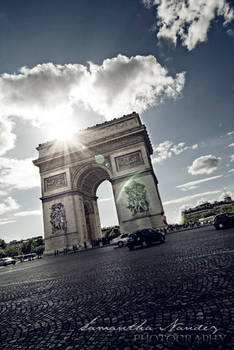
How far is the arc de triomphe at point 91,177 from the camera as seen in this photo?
26.6 metres

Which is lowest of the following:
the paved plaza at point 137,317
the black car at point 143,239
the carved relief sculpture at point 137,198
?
the paved plaza at point 137,317

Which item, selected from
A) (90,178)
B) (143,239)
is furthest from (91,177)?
(143,239)

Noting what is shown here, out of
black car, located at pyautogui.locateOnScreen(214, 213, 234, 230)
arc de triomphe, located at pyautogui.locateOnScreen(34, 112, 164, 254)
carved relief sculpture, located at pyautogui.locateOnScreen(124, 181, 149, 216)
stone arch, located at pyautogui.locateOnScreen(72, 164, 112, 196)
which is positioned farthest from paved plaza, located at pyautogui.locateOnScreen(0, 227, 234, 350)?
stone arch, located at pyautogui.locateOnScreen(72, 164, 112, 196)

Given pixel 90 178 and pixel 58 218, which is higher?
pixel 90 178

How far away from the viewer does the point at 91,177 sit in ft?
112

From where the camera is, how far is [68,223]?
28672mm

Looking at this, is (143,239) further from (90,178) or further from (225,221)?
(90,178)

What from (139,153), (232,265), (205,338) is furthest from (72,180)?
(205,338)

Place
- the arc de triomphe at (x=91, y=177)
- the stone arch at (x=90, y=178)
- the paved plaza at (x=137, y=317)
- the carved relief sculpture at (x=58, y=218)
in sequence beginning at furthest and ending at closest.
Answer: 1. the stone arch at (x=90, y=178)
2. the carved relief sculpture at (x=58, y=218)
3. the arc de triomphe at (x=91, y=177)
4. the paved plaza at (x=137, y=317)

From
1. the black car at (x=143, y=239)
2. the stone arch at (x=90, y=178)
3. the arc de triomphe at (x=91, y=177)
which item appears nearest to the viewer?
the black car at (x=143, y=239)

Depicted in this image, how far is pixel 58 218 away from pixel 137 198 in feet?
36.0

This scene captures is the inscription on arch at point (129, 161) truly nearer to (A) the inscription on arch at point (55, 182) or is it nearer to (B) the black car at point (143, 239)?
(A) the inscription on arch at point (55, 182)

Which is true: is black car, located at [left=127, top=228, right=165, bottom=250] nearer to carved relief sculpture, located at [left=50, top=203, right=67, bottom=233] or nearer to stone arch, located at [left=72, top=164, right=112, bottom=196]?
stone arch, located at [left=72, top=164, right=112, bottom=196]

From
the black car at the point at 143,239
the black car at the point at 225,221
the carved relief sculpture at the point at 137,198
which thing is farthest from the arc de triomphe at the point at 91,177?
the black car at the point at 143,239
